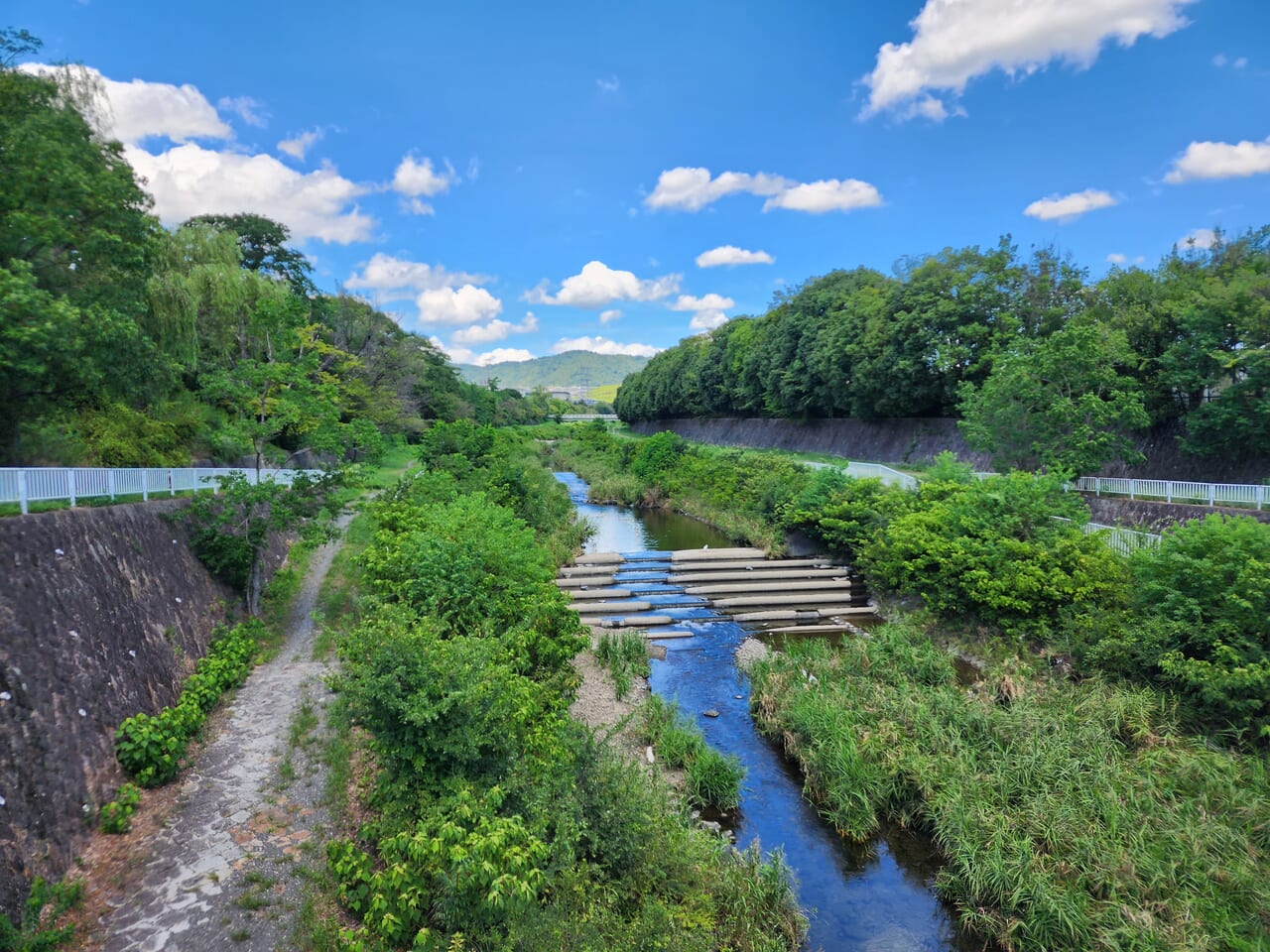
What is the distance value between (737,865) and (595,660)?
24.6ft

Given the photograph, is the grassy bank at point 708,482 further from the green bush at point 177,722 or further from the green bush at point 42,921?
the green bush at point 42,921

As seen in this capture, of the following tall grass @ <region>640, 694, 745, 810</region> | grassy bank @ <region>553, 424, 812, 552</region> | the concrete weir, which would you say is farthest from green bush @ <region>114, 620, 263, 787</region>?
grassy bank @ <region>553, 424, 812, 552</region>

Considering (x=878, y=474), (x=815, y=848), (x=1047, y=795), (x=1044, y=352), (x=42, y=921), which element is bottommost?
(x=815, y=848)

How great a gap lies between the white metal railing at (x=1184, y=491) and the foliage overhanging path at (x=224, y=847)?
21.6 m

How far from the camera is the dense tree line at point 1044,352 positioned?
19.4m

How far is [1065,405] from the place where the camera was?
66.8 ft

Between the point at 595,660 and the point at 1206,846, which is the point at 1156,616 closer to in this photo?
the point at 1206,846

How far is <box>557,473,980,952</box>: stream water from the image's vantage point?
770 cm

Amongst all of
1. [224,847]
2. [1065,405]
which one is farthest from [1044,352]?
[224,847]

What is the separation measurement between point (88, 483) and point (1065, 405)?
2516 cm

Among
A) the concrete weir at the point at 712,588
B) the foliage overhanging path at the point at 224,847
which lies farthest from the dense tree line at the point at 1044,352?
the foliage overhanging path at the point at 224,847

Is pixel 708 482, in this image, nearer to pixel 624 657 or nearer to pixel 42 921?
pixel 624 657

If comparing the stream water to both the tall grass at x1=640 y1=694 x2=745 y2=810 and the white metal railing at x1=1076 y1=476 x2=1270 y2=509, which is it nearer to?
the tall grass at x1=640 y1=694 x2=745 y2=810

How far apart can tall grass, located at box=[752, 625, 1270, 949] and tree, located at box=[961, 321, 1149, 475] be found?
11.7 m
